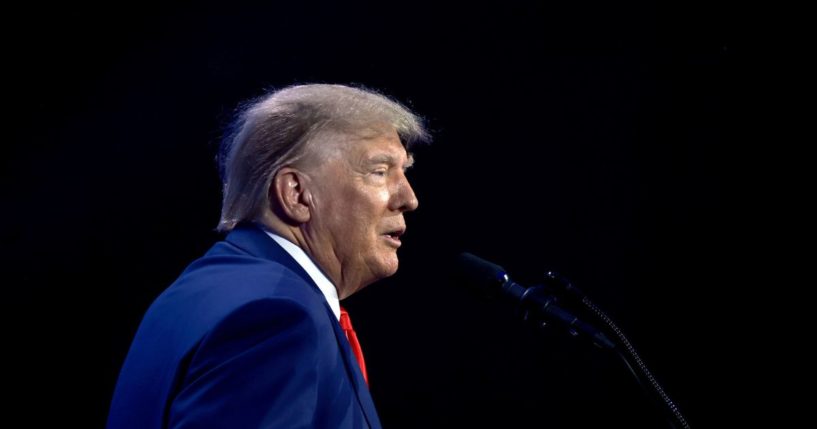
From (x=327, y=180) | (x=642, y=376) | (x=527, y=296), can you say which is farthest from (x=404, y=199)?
(x=642, y=376)

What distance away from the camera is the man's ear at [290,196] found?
1565mm

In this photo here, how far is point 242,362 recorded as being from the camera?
3.30ft

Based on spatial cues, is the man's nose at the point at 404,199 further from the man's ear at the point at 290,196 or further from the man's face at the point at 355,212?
the man's ear at the point at 290,196

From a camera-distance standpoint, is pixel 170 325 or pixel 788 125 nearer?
pixel 170 325

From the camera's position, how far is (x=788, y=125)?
2.50 meters

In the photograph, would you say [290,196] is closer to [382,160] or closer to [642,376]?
[382,160]

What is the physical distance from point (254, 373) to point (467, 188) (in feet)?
5.92

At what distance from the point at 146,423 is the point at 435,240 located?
5.65 ft

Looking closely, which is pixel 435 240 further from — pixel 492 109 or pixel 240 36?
pixel 240 36

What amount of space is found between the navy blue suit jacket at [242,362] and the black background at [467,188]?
1.28 meters

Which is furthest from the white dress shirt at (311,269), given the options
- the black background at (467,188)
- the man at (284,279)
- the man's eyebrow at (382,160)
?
the black background at (467,188)

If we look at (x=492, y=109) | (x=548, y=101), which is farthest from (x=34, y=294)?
(x=548, y=101)

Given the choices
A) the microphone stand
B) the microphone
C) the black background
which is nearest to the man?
the microphone

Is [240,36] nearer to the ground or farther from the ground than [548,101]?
farther from the ground
